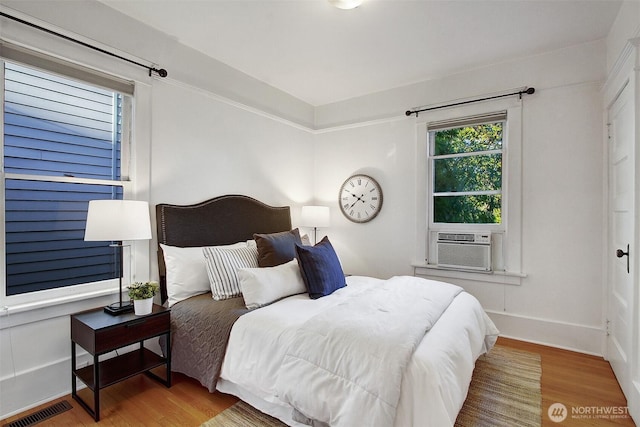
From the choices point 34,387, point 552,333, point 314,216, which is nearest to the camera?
point 34,387

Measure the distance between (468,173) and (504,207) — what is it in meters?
0.50

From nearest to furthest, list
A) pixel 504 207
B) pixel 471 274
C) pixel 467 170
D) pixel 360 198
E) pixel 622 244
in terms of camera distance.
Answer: pixel 622 244
pixel 504 207
pixel 471 274
pixel 467 170
pixel 360 198

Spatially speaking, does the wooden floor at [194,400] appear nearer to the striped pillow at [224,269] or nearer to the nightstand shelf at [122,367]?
the nightstand shelf at [122,367]

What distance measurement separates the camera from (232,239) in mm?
3217

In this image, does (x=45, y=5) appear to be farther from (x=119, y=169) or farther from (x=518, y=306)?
(x=518, y=306)

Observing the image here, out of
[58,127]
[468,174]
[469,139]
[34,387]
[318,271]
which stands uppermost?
[469,139]

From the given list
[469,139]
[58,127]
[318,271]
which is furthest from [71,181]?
[469,139]

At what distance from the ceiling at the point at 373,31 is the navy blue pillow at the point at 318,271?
177cm

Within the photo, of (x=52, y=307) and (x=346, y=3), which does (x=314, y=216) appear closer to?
(x=346, y=3)

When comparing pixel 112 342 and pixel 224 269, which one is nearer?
pixel 112 342

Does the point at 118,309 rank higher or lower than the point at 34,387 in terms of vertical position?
higher

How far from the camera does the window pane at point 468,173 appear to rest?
11.0 ft

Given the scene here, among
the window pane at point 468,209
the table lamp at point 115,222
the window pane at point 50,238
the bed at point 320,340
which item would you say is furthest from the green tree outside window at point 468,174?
the window pane at point 50,238

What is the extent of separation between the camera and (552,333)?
302cm
